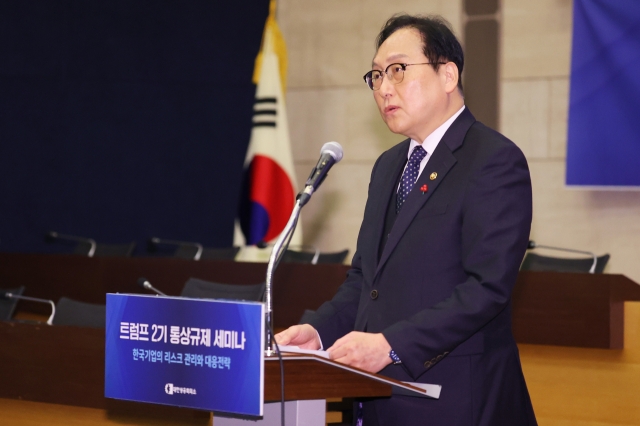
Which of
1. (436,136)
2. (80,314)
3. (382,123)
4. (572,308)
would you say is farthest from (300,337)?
(382,123)

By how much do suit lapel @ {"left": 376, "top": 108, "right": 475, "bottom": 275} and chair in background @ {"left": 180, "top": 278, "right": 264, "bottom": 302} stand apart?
10.2 ft

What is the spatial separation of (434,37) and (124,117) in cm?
910

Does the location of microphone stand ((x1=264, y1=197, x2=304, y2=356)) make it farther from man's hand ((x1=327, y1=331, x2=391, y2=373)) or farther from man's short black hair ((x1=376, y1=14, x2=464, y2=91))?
man's short black hair ((x1=376, y1=14, x2=464, y2=91))

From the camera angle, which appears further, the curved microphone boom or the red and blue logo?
the red and blue logo

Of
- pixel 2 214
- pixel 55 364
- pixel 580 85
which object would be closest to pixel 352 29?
pixel 580 85

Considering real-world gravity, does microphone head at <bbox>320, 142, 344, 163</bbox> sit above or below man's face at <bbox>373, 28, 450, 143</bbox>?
below

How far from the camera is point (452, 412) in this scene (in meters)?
1.71

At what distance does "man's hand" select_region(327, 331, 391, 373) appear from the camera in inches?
62.6

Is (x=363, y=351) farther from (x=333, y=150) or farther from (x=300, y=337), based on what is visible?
(x=333, y=150)

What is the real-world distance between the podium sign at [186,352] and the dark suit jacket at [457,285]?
340mm

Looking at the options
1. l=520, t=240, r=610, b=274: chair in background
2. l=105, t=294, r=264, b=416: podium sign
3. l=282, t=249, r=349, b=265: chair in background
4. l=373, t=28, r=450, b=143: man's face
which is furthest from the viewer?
l=282, t=249, r=349, b=265: chair in background

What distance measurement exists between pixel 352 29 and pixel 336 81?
0.66 m

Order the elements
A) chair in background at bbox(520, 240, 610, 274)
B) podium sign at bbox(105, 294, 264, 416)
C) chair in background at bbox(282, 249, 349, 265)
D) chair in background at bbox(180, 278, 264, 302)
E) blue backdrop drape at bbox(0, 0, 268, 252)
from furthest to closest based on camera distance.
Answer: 1. blue backdrop drape at bbox(0, 0, 268, 252)
2. chair in background at bbox(282, 249, 349, 265)
3. chair in background at bbox(520, 240, 610, 274)
4. chair in background at bbox(180, 278, 264, 302)
5. podium sign at bbox(105, 294, 264, 416)

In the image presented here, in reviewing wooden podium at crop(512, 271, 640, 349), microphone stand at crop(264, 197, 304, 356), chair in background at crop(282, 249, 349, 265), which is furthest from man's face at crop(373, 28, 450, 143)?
chair in background at crop(282, 249, 349, 265)
